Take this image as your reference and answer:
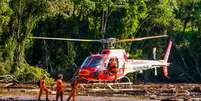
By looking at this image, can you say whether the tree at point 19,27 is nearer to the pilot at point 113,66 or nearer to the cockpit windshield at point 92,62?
the pilot at point 113,66

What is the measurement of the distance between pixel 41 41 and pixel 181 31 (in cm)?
1608

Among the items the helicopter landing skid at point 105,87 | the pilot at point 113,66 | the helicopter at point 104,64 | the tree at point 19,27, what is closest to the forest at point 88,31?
the tree at point 19,27

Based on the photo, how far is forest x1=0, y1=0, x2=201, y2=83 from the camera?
159 feet

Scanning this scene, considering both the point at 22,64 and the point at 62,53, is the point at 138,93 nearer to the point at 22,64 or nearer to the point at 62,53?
the point at 22,64

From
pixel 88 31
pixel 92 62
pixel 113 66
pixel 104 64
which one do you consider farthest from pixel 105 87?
pixel 88 31

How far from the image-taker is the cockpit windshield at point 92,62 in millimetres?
33406

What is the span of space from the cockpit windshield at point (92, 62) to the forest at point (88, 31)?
46.9 ft

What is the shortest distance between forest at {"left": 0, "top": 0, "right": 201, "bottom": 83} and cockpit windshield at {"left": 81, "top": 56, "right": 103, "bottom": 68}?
14.3 meters

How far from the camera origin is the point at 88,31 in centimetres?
5744

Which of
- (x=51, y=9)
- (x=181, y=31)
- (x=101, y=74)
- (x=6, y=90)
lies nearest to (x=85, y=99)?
(x=101, y=74)

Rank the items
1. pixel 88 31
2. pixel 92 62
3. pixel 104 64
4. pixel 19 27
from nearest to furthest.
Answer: pixel 92 62 → pixel 104 64 → pixel 19 27 → pixel 88 31

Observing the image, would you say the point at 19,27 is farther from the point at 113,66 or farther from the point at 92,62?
the point at 92,62

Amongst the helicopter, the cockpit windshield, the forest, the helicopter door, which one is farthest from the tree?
the cockpit windshield

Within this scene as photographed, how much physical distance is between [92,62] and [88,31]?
23.9 metres
